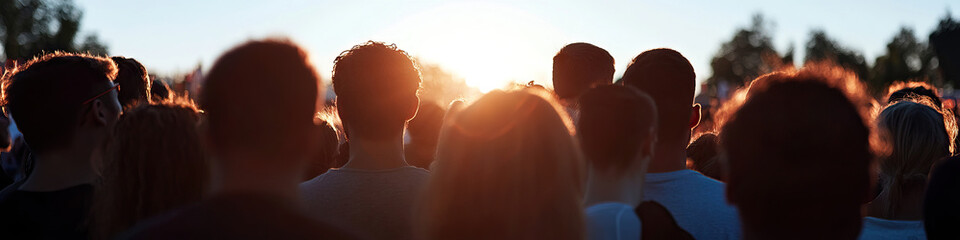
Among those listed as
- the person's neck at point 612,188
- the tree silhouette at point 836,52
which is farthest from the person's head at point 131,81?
the tree silhouette at point 836,52

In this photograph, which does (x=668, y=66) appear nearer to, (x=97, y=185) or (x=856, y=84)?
(x=856, y=84)

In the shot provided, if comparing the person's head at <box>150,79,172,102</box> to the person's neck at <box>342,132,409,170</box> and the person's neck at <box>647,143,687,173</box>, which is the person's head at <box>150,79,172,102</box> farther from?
the person's neck at <box>647,143,687,173</box>

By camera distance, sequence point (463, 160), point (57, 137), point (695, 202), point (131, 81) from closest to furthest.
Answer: point (463, 160) → point (695, 202) → point (57, 137) → point (131, 81)

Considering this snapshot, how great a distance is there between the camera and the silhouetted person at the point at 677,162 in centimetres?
298

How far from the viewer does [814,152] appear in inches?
77.8

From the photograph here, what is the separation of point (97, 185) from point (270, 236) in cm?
162

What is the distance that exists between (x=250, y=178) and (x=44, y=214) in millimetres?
1671

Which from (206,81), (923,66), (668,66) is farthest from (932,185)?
(923,66)

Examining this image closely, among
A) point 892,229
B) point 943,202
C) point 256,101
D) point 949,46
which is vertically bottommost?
point 892,229

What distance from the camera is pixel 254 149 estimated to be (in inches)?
72.4

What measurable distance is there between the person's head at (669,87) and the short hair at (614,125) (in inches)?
21.4

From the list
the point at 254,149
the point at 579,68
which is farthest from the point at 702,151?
the point at 254,149

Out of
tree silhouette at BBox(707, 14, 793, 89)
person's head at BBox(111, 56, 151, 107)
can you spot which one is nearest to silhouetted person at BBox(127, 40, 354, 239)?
person's head at BBox(111, 56, 151, 107)

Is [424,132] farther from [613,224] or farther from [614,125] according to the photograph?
[613,224]
